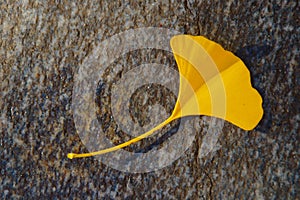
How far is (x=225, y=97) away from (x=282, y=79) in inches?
4.8

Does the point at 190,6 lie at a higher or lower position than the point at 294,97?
higher

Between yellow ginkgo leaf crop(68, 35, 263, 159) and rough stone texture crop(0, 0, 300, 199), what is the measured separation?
1.1 inches

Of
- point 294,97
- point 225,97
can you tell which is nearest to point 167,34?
point 225,97

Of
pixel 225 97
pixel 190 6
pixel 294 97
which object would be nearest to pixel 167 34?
pixel 190 6

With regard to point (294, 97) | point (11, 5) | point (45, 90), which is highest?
point (11, 5)

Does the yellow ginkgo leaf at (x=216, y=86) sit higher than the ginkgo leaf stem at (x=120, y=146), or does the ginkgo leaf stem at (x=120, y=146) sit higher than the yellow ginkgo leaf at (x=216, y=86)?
the yellow ginkgo leaf at (x=216, y=86)

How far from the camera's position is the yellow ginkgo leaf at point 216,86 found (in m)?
1.01

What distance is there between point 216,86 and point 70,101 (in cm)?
30

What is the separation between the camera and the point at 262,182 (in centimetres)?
104

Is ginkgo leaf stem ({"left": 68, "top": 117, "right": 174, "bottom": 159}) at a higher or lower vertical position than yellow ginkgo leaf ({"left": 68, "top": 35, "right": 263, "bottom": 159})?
lower

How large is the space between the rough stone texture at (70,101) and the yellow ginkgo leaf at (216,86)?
0.03 metres

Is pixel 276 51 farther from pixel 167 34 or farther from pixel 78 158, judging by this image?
pixel 78 158

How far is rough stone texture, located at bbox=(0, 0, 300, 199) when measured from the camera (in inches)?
A: 40.7

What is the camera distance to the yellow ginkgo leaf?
1.01 m
